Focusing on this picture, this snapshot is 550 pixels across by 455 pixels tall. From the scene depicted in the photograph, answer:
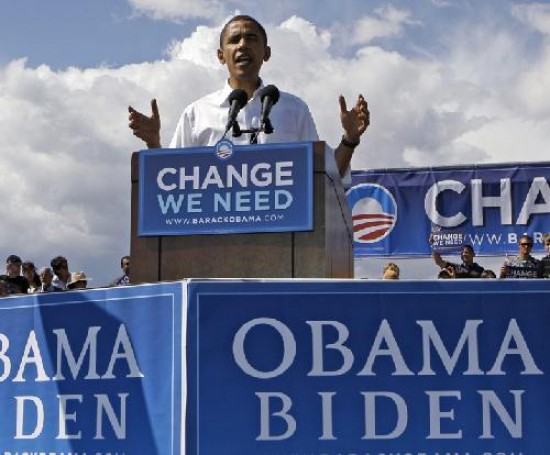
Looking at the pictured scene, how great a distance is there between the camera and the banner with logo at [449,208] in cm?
1293

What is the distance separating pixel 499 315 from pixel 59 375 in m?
1.89

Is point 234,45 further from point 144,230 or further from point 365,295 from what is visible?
point 365,295

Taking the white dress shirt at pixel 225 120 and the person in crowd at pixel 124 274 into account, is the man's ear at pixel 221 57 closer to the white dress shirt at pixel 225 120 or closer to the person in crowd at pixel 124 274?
the white dress shirt at pixel 225 120

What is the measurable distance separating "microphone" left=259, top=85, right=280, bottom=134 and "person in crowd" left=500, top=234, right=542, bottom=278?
467 centimetres

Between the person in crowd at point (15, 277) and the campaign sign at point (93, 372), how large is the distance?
4.58 m

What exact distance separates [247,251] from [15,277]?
5.65m

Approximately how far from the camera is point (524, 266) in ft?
28.3

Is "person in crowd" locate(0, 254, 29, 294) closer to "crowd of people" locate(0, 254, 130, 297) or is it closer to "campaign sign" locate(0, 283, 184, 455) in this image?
"crowd of people" locate(0, 254, 130, 297)

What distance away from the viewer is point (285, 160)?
3.87 meters

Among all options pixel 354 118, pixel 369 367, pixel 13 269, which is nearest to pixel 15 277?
pixel 13 269

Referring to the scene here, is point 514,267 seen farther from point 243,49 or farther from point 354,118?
point 243,49

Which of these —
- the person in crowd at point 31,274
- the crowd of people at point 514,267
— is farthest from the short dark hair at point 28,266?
the crowd of people at point 514,267

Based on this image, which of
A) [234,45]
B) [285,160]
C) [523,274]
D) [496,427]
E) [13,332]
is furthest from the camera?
[523,274]

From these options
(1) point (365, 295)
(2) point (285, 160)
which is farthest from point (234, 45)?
(1) point (365, 295)
